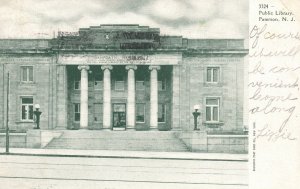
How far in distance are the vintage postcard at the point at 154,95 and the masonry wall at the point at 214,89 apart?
0.16ft

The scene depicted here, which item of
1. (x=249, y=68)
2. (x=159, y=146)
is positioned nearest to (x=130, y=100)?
(x=159, y=146)

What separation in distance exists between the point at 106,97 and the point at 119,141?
390 centimetres

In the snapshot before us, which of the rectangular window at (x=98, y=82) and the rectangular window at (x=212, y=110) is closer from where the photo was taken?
the rectangular window at (x=212, y=110)

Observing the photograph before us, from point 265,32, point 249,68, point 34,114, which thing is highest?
point 265,32

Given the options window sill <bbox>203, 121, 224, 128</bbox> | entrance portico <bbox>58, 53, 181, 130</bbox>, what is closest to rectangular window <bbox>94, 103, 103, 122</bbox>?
entrance portico <bbox>58, 53, 181, 130</bbox>

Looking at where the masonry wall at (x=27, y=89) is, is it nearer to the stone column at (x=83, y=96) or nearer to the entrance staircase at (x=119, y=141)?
the entrance staircase at (x=119, y=141)

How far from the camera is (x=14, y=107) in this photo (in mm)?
13234

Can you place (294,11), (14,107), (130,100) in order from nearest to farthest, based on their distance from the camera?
(294,11) < (14,107) < (130,100)

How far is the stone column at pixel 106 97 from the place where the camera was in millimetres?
16656

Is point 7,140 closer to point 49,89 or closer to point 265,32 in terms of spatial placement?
point 49,89

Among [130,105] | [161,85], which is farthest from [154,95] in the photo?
[130,105]

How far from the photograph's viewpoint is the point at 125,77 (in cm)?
1667

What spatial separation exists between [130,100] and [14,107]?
4.62 m

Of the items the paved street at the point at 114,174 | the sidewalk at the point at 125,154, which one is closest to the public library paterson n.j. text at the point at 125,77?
the sidewalk at the point at 125,154
